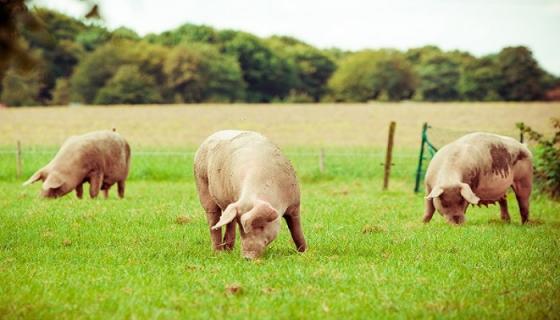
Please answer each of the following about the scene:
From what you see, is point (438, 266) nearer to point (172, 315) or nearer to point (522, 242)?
point (522, 242)

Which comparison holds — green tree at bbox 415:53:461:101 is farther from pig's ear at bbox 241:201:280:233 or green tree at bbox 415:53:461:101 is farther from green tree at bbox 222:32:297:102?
pig's ear at bbox 241:201:280:233

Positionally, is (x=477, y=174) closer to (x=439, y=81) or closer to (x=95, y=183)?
(x=95, y=183)

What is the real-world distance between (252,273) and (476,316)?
9.15 feet

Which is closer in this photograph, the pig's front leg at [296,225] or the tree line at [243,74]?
the pig's front leg at [296,225]

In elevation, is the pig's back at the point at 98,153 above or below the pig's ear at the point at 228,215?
below

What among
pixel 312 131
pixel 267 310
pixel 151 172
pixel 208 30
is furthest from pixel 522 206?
pixel 208 30

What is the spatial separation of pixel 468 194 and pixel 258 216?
5068mm

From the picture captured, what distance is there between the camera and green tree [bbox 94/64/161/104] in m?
76.9

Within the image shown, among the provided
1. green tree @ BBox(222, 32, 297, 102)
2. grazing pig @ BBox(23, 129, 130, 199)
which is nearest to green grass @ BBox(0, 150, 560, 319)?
grazing pig @ BBox(23, 129, 130, 199)

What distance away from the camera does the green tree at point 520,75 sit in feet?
269

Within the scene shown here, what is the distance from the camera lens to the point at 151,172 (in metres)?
26.5

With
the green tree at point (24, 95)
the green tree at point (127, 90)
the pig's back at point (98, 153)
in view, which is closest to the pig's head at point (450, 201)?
the pig's back at point (98, 153)

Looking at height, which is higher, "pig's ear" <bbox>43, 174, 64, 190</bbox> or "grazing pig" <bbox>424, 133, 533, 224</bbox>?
"grazing pig" <bbox>424, 133, 533, 224</bbox>

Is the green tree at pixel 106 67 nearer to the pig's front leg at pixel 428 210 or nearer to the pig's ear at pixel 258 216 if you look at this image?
the pig's front leg at pixel 428 210
